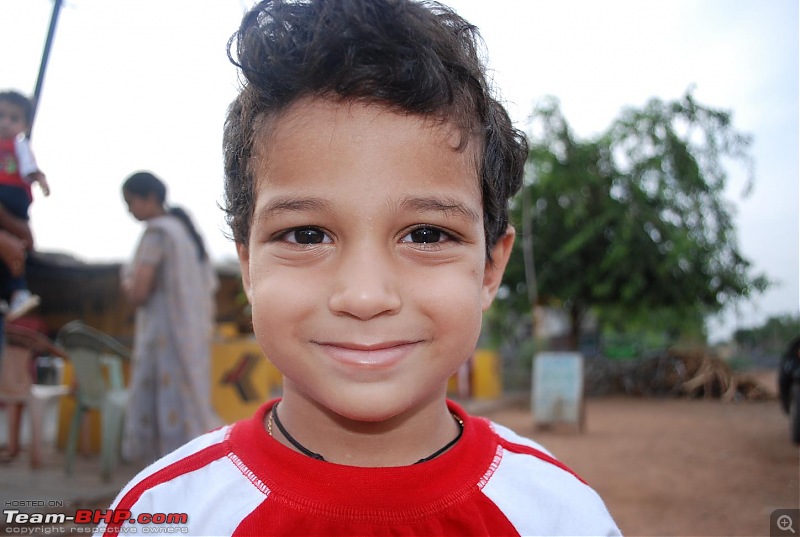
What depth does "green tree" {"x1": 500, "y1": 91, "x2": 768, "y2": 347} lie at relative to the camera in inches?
493

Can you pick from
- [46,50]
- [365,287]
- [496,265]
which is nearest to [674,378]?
[46,50]

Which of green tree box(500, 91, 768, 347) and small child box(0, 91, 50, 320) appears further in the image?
green tree box(500, 91, 768, 347)

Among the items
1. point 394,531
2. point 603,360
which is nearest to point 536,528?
point 394,531

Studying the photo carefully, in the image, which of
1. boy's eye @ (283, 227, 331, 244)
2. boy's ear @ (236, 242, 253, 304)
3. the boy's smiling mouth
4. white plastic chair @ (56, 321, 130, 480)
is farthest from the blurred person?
the boy's smiling mouth

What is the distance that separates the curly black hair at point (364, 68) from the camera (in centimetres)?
115

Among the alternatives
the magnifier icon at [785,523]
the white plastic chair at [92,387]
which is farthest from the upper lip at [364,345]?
the white plastic chair at [92,387]

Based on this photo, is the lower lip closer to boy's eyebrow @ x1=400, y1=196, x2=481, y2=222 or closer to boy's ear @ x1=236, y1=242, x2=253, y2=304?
boy's eyebrow @ x1=400, y1=196, x2=481, y2=222

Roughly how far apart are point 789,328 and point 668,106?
14645 mm

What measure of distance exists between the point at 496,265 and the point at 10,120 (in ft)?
11.8

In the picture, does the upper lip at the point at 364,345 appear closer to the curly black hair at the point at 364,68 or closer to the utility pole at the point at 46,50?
the curly black hair at the point at 364,68

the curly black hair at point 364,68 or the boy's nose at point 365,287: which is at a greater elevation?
the curly black hair at point 364,68

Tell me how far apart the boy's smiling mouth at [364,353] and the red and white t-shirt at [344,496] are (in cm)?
21

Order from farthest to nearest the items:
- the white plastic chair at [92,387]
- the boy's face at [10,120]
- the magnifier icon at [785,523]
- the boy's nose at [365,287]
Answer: the white plastic chair at [92,387] → the boy's face at [10,120] → the magnifier icon at [785,523] → the boy's nose at [365,287]

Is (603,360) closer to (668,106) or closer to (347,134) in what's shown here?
(668,106)
